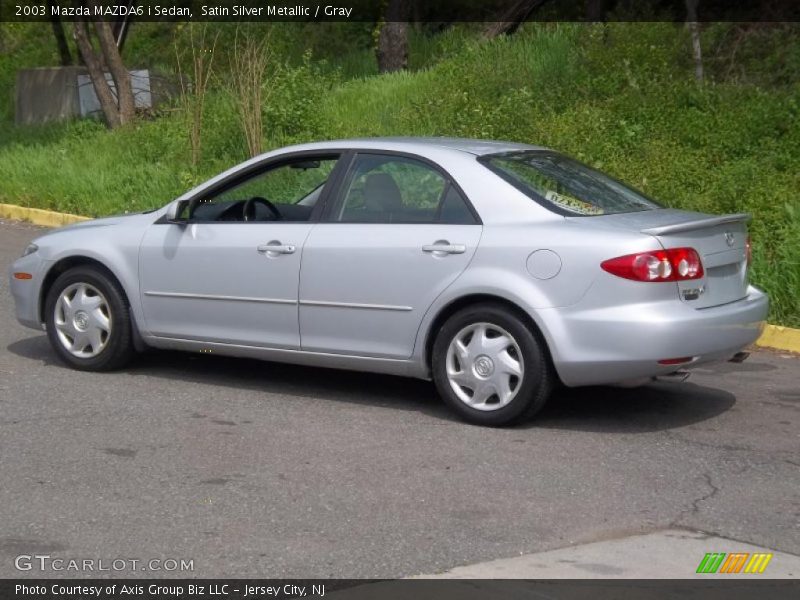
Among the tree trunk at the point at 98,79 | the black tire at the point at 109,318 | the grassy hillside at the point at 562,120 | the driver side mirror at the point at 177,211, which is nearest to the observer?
the driver side mirror at the point at 177,211

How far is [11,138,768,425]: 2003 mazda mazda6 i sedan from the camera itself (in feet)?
21.8

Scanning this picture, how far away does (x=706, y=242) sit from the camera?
685 centimetres

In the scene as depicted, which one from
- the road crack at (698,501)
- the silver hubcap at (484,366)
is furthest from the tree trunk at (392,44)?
the road crack at (698,501)

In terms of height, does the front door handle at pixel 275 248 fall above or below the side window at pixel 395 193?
below

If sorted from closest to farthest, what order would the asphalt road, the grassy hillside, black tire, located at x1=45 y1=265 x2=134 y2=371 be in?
the asphalt road < black tire, located at x1=45 y1=265 x2=134 y2=371 < the grassy hillside

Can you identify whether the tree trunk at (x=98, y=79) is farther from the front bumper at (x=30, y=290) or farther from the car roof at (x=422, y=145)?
the car roof at (x=422, y=145)

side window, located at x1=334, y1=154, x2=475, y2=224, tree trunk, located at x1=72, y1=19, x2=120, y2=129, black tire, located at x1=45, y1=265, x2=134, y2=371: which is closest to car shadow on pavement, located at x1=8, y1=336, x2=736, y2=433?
black tire, located at x1=45, y1=265, x2=134, y2=371

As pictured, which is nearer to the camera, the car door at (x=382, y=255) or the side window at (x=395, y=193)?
the car door at (x=382, y=255)

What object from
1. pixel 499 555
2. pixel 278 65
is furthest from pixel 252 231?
pixel 278 65

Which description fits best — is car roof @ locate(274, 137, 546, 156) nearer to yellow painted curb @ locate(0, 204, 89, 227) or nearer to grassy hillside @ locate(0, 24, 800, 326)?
grassy hillside @ locate(0, 24, 800, 326)

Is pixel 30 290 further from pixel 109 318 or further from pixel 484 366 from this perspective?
pixel 484 366

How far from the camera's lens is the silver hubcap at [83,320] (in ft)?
26.8

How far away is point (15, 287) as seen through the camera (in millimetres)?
8547

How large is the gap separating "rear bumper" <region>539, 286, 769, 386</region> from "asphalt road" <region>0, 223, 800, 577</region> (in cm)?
39
